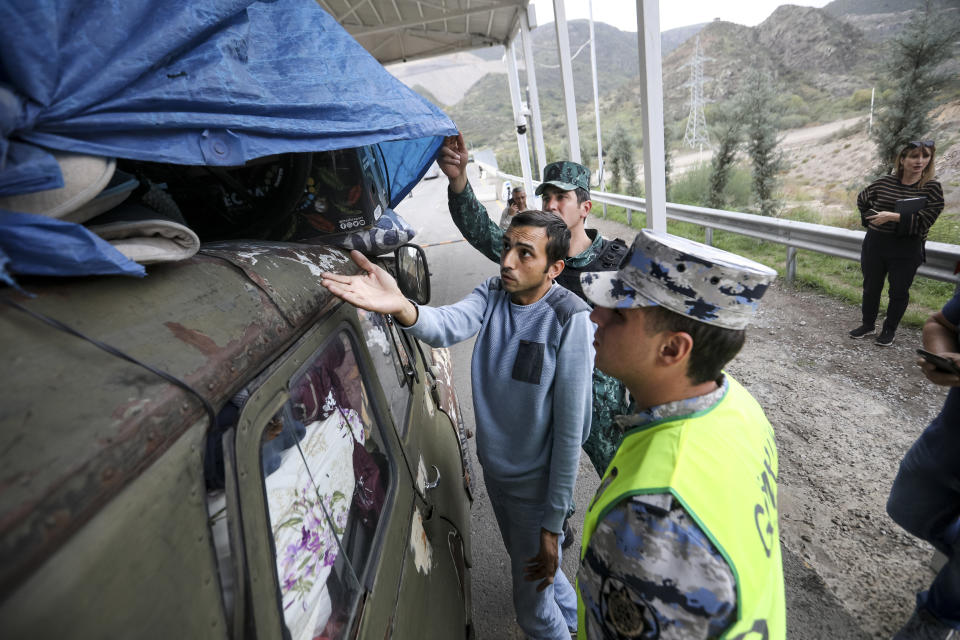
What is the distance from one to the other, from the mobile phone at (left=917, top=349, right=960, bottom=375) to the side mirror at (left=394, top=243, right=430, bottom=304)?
2.00 m

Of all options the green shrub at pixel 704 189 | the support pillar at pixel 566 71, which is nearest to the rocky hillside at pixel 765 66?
the green shrub at pixel 704 189

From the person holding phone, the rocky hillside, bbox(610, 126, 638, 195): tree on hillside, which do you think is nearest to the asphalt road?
the person holding phone

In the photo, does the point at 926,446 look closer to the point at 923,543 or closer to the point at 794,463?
the point at 923,543

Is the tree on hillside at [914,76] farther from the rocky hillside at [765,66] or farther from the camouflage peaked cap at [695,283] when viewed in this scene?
the rocky hillside at [765,66]

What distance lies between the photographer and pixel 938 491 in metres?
1.80

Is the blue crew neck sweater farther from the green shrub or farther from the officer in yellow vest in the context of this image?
the green shrub

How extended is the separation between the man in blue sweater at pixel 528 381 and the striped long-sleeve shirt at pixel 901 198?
3.86 metres

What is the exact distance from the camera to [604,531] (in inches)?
38.0

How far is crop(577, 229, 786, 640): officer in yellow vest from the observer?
866 mm

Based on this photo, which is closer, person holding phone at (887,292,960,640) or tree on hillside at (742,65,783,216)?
person holding phone at (887,292,960,640)

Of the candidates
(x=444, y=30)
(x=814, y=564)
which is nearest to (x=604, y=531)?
(x=814, y=564)

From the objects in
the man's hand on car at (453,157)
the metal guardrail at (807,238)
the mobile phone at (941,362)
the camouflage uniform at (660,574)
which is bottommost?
the metal guardrail at (807,238)

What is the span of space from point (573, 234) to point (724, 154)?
10.7m

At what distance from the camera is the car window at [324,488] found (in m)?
0.89
